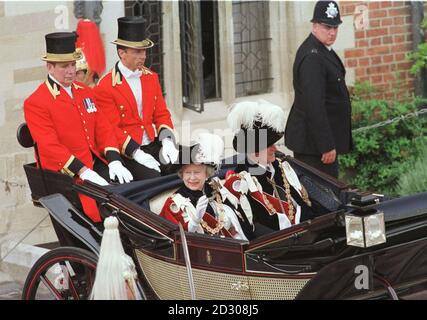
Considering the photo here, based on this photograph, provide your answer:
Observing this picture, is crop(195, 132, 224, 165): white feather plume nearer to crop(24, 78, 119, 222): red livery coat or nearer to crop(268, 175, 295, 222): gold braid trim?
crop(268, 175, 295, 222): gold braid trim

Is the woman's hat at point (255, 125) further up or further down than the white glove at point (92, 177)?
further up

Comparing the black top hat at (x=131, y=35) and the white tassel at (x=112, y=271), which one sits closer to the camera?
the white tassel at (x=112, y=271)

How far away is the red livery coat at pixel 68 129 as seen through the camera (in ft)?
21.7

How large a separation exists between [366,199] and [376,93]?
462 centimetres

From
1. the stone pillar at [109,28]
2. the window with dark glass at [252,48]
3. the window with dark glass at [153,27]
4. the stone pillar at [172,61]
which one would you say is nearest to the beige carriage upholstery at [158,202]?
the stone pillar at [109,28]

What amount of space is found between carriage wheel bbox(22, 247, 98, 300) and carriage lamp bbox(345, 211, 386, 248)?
141 centimetres

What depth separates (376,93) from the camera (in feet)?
32.6

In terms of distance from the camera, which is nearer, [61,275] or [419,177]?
[61,275]

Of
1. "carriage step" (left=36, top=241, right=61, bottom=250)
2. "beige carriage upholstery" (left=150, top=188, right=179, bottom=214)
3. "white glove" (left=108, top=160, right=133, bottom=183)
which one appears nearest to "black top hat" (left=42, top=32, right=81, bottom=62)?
"white glove" (left=108, top=160, right=133, bottom=183)

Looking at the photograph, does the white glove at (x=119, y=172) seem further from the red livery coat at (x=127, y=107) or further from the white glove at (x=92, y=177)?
the red livery coat at (x=127, y=107)

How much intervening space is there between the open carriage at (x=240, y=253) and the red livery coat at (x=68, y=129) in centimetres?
13
